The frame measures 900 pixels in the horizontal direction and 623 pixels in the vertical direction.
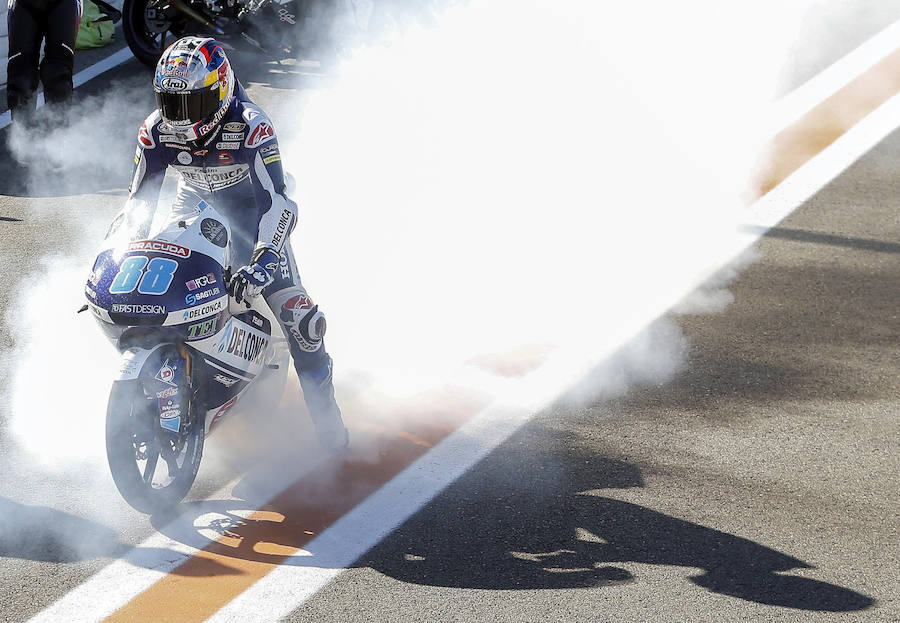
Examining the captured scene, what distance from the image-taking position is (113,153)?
10.3 meters

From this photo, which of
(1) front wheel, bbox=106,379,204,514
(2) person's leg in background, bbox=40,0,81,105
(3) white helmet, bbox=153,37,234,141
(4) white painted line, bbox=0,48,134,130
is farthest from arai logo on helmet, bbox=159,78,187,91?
(4) white painted line, bbox=0,48,134,130

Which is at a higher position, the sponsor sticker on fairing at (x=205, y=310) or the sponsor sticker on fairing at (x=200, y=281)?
the sponsor sticker on fairing at (x=200, y=281)

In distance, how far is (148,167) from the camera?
5570 mm

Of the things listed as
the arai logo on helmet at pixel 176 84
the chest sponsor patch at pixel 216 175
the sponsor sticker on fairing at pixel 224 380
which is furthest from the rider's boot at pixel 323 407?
the arai logo on helmet at pixel 176 84

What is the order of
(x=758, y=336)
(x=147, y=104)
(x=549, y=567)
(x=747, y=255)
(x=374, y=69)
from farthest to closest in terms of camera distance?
(x=374, y=69) → (x=147, y=104) → (x=747, y=255) → (x=758, y=336) → (x=549, y=567)

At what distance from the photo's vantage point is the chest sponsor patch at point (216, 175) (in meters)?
5.56

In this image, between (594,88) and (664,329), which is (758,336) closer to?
(664,329)

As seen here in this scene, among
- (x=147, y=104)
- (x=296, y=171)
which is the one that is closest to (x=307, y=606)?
(x=296, y=171)

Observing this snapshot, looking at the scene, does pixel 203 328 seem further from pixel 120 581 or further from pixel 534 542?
pixel 534 542

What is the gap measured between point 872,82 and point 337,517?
8831 millimetres

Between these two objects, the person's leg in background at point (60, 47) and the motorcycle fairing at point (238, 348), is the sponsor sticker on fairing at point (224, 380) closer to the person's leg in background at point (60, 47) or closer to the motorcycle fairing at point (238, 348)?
the motorcycle fairing at point (238, 348)

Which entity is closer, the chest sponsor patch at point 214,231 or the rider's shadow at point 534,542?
the rider's shadow at point 534,542

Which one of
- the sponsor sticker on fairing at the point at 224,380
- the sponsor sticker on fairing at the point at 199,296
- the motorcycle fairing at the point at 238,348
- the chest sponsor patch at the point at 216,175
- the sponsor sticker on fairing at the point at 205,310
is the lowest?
the sponsor sticker on fairing at the point at 224,380

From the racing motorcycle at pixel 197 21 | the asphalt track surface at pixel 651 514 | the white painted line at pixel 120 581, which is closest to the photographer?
the white painted line at pixel 120 581
